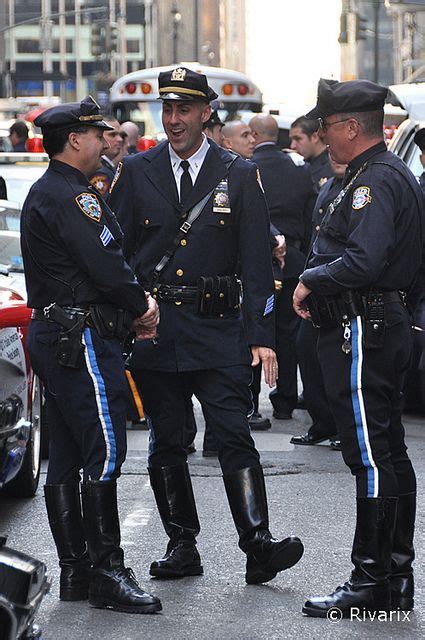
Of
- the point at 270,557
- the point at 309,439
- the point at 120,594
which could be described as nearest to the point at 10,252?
the point at 309,439

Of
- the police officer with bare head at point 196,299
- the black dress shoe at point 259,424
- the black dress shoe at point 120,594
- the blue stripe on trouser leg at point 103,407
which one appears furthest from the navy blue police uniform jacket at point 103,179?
the black dress shoe at point 120,594

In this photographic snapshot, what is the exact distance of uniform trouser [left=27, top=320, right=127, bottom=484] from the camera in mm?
5375

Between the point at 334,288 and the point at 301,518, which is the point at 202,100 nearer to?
the point at 334,288

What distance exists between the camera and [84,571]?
556cm

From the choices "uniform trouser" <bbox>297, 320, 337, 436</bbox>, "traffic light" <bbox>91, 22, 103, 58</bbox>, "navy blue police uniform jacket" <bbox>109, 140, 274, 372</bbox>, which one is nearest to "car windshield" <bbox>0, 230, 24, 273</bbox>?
"uniform trouser" <bbox>297, 320, 337, 436</bbox>

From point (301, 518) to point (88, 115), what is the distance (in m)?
2.47

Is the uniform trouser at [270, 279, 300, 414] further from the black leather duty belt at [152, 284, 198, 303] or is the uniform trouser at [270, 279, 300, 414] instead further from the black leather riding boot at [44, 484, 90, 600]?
the black leather riding boot at [44, 484, 90, 600]

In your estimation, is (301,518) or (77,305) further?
(301,518)

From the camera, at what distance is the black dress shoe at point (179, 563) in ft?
19.1

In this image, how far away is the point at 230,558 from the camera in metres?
6.14

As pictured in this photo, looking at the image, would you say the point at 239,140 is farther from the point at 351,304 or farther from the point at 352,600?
the point at 352,600

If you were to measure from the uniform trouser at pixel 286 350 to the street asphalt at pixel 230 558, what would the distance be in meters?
1.42

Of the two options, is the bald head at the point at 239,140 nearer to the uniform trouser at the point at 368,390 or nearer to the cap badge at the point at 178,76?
the cap badge at the point at 178,76

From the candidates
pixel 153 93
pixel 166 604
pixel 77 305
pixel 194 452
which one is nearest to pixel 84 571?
pixel 166 604
